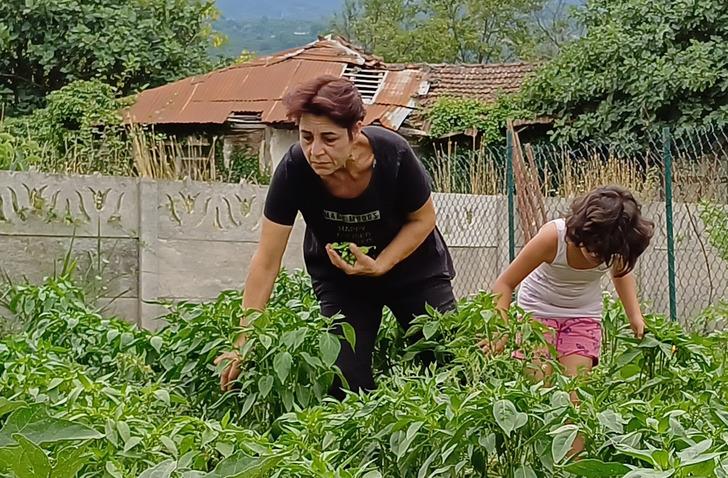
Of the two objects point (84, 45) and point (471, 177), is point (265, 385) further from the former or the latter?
point (84, 45)

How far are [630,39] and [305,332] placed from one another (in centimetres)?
1207

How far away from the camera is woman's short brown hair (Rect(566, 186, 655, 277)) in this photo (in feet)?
11.4

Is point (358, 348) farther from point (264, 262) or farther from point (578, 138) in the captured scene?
point (578, 138)

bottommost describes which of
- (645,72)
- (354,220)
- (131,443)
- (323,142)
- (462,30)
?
(131,443)

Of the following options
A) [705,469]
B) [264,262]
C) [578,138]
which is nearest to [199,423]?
[705,469]

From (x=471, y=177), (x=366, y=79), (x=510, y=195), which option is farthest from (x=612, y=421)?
→ (x=366, y=79)

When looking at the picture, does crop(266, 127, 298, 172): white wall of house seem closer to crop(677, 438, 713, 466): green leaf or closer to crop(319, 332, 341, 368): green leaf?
crop(319, 332, 341, 368): green leaf

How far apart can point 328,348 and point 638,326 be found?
115 cm

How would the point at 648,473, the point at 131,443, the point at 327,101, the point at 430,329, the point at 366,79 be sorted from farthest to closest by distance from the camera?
the point at 366,79, the point at 327,101, the point at 430,329, the point at 131,443, the point at 648,473

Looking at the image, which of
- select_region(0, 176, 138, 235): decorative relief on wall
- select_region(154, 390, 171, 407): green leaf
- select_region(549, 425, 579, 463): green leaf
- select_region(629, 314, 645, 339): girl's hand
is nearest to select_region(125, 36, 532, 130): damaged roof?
select_region(0, 176, 138, 235): decorative relief on wall

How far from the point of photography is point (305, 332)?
2.41 meters

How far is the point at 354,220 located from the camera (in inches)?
126

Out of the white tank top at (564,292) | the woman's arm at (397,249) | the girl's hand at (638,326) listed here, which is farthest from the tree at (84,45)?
the girl's hand at (638,326)

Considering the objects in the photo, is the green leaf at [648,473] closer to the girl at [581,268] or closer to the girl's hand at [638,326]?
the girl's hand at [638,326]
